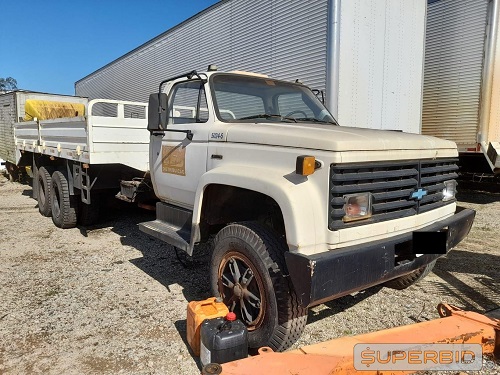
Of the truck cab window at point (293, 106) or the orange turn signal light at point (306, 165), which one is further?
the truck cab window at point (293, 106)

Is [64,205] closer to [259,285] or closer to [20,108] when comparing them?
[259,285]

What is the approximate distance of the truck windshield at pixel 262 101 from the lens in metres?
3.65

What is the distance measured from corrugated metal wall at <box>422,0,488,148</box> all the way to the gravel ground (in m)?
3.71

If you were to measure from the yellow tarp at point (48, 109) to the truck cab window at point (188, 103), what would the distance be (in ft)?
26.7

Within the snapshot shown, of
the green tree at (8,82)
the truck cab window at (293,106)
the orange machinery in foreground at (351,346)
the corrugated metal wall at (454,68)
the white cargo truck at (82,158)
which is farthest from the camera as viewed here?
the green tree at (8,82)

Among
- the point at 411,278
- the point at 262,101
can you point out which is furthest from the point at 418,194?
the point at 262,101

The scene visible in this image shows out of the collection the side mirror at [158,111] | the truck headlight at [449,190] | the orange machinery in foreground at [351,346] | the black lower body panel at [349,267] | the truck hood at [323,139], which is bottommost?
the orange machinery in foreground at [351,346]

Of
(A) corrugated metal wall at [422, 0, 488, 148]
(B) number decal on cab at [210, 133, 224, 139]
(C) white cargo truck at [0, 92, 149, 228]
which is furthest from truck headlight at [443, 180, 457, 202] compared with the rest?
(A) corrugated metal wall at [422, 0, 488, 148]

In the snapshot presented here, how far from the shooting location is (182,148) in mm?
3883

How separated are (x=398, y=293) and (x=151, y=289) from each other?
8.38 ft

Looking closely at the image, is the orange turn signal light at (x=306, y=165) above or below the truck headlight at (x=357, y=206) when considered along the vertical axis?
above

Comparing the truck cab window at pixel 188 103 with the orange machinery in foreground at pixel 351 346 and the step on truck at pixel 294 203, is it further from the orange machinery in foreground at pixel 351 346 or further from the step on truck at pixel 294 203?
the orange machinery in foreground at pixel 351 346

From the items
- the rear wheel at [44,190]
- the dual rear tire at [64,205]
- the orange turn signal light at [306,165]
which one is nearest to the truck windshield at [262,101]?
the orange turn signal light at [306,165]

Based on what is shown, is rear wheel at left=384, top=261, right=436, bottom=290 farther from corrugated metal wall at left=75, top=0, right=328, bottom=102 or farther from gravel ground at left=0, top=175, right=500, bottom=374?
corrugated metal wall at left=75, top=0, right=328, bottom=102
